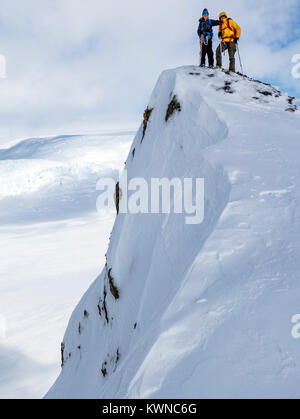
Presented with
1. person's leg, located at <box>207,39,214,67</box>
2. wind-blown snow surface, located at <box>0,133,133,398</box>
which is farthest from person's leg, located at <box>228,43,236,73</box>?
wind-blown snow surface, located at <box>0,133,133,398</box>

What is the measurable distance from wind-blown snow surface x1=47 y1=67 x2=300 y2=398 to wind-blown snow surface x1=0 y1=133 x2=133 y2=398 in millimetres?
20844

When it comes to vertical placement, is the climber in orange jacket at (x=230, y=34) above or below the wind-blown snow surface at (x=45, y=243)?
above

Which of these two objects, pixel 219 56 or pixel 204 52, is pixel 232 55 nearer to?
pixel 219 56

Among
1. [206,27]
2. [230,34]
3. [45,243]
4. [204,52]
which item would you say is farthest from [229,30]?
[45,243]

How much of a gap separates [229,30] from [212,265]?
1018 centimetres

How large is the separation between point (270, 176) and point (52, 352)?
2937 centimetres

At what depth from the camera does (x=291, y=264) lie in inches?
130

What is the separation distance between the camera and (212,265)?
3.64 metres

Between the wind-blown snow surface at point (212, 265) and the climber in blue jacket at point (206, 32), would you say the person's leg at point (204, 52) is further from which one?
the wind-blown snow surface at point (212, 265)

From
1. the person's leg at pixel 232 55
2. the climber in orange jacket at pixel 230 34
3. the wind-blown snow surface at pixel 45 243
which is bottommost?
the wind-blown snow surface at pixel 45 243

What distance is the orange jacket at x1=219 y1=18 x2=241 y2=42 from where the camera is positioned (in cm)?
1046

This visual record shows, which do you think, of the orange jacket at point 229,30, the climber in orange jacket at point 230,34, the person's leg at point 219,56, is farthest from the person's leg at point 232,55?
the person's leg at point 219,56

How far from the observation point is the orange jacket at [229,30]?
34.3ft

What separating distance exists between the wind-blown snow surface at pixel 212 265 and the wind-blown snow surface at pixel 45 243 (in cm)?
2084
